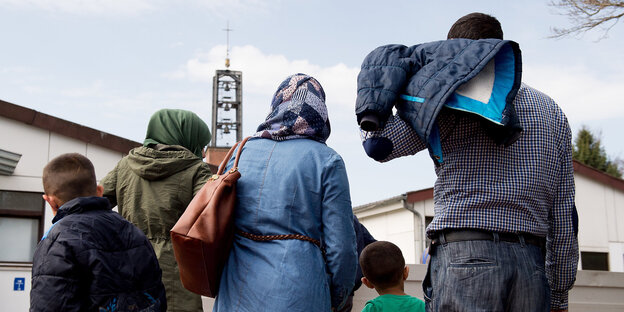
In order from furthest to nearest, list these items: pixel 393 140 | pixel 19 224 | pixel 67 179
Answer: pixel 19 224 < pixel 67 179 < pixel 393 140

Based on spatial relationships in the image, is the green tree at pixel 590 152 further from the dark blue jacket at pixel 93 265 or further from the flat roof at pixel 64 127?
the dark blue jacket at pixel 93 265

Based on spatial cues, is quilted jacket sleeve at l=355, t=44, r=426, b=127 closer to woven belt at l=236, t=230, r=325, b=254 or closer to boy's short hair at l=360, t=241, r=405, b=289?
woven belt at l=236, t=230, r=325, b=254

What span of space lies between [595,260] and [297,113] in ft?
54.6

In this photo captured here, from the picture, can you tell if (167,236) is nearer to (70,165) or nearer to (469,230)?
(70,165)

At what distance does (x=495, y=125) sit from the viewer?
2357mm

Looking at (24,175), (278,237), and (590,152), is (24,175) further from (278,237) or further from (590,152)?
(590,152)

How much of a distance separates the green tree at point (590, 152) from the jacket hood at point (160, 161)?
1137 inches

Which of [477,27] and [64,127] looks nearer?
[477,27]

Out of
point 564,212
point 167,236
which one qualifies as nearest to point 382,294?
point 167,236

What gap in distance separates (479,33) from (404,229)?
46.8 feet

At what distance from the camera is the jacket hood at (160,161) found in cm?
372

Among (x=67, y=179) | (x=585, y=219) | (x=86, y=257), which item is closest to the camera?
(x=86, y=257)

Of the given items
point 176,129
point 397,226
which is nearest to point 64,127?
point 397,226

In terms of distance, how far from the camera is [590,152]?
99.7 feet
